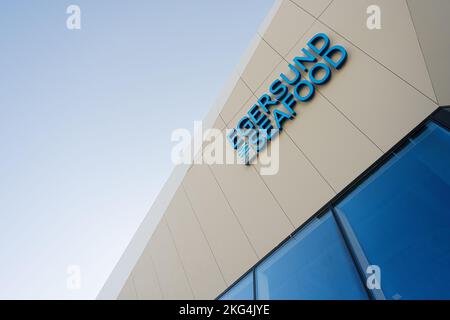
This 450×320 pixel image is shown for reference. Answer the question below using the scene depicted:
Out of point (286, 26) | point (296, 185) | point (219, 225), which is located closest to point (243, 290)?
point (219, 225)

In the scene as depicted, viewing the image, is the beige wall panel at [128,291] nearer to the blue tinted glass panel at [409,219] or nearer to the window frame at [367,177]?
the window frame at [367,177]

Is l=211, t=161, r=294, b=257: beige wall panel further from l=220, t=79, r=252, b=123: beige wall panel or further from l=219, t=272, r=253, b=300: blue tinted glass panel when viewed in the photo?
l=220, t=79, r=252, b=123: beige wall panel

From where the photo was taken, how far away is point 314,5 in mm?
5520

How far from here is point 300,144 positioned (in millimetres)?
5273

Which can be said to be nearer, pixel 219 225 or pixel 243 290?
pixel 243 290

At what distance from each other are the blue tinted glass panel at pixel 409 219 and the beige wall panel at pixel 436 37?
1.88 feet

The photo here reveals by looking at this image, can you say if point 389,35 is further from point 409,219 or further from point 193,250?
point 193,250

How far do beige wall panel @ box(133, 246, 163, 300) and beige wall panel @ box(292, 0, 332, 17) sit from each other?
8541 millimetres

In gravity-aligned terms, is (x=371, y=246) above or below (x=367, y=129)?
below

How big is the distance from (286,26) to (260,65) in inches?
38.2

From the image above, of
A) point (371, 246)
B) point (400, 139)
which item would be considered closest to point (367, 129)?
point (400, 139)
